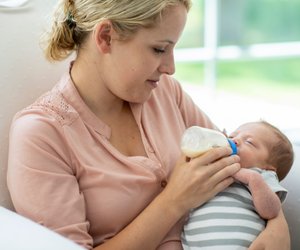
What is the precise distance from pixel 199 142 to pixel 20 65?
1.52ft

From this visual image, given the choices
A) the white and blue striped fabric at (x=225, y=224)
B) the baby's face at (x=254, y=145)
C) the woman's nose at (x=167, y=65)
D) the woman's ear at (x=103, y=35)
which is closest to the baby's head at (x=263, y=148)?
the baby's face at (x=254, y=145)

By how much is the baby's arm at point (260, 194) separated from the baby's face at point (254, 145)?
0.08 meters

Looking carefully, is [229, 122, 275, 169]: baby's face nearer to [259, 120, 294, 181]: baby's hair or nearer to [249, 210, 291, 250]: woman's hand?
[259, 120, 294, 181]: baby's hair

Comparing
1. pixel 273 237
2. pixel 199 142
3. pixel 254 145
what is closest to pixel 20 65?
pixel 199 142

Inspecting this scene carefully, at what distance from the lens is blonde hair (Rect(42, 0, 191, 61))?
113cm

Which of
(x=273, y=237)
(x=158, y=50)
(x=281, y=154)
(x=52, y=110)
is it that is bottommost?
(x=273, y=237)

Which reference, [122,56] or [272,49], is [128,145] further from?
[272,49]

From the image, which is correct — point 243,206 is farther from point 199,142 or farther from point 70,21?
point 70,21

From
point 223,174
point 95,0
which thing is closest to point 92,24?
point 95,0

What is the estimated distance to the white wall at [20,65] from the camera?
1.26 m

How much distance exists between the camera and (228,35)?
4.07m

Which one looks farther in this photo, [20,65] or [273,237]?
[20,65]

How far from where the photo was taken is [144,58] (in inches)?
46.4

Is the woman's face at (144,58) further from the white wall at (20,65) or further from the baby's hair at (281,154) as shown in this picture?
the baby's hair at (281,154)
